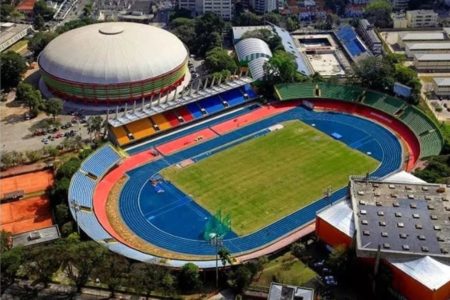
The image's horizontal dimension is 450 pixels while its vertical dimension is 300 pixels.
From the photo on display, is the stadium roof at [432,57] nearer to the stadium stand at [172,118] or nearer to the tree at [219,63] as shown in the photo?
the tree at [219,63]

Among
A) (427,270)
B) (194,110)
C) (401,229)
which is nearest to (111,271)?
(401,229)

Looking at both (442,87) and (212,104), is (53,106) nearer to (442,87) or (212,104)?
(212,104)

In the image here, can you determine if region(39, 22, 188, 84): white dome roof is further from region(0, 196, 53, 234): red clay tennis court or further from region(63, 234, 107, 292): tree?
region(63, 234, 107, 292): tree

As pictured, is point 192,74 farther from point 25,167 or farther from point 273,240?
point 273,240

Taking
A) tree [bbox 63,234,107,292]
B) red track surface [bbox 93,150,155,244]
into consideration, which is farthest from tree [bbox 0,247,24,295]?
red track surface [bbox 93,150,155,244]

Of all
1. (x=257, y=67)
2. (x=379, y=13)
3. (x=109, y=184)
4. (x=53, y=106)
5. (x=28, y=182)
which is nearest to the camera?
(x=109, y=184)

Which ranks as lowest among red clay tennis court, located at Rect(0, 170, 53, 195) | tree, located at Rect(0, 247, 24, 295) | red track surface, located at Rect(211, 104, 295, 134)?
red clay tennis court, located at Rect(0, 170, 53, 195)

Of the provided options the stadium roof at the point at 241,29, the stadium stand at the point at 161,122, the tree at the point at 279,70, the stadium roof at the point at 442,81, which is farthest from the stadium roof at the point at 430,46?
the stadium stand at the point at 161,122

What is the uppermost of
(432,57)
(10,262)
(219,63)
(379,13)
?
(379,13)
